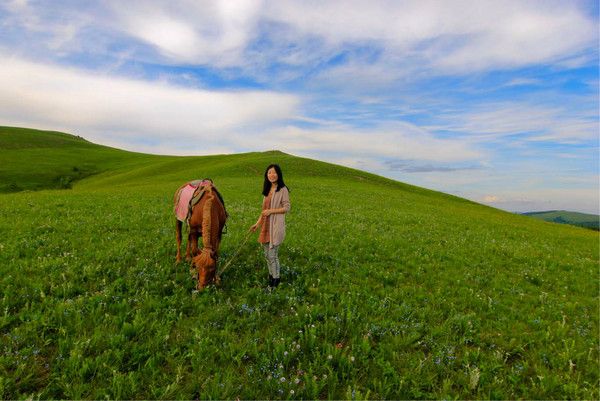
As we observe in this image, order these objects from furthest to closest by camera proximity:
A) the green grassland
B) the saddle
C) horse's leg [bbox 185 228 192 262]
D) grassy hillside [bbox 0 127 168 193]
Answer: grassy hillside [bbox 0 127 168 193]
horse's leg [bbox 185 228 192 262]
the saddle
the green grassland

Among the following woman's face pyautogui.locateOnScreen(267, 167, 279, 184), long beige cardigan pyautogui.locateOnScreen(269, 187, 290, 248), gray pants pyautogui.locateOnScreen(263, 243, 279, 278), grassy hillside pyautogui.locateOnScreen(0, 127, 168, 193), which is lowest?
grassy hillside pyautogui.locateOnScreen(0, 127, 168, 193)

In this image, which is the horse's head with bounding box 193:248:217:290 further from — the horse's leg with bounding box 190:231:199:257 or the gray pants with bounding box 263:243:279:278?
the gray pants with bounding box 263:243:279:278

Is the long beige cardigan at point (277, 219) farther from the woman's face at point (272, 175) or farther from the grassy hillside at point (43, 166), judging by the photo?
the grassy hillside at point (43, 166)

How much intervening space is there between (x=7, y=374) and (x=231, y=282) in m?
4.58

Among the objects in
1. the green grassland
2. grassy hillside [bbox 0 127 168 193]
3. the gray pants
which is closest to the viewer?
the green grassland

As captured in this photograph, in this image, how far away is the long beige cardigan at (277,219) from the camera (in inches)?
328

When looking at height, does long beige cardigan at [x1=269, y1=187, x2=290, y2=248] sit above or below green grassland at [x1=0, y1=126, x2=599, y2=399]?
above

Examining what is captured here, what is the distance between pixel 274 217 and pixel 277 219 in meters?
0.10

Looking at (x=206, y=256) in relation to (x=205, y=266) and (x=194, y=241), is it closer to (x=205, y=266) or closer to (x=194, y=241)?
(x=205, y=266)

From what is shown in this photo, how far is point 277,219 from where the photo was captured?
8375mm

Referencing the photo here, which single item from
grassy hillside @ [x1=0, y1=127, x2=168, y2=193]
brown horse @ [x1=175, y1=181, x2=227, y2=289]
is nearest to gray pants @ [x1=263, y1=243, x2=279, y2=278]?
brown horse @ [x1=175, y1=181, x2=227, y2=289]

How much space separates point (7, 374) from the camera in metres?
4.68

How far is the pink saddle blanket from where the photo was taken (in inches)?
348

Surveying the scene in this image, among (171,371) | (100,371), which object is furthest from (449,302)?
(100,371)
